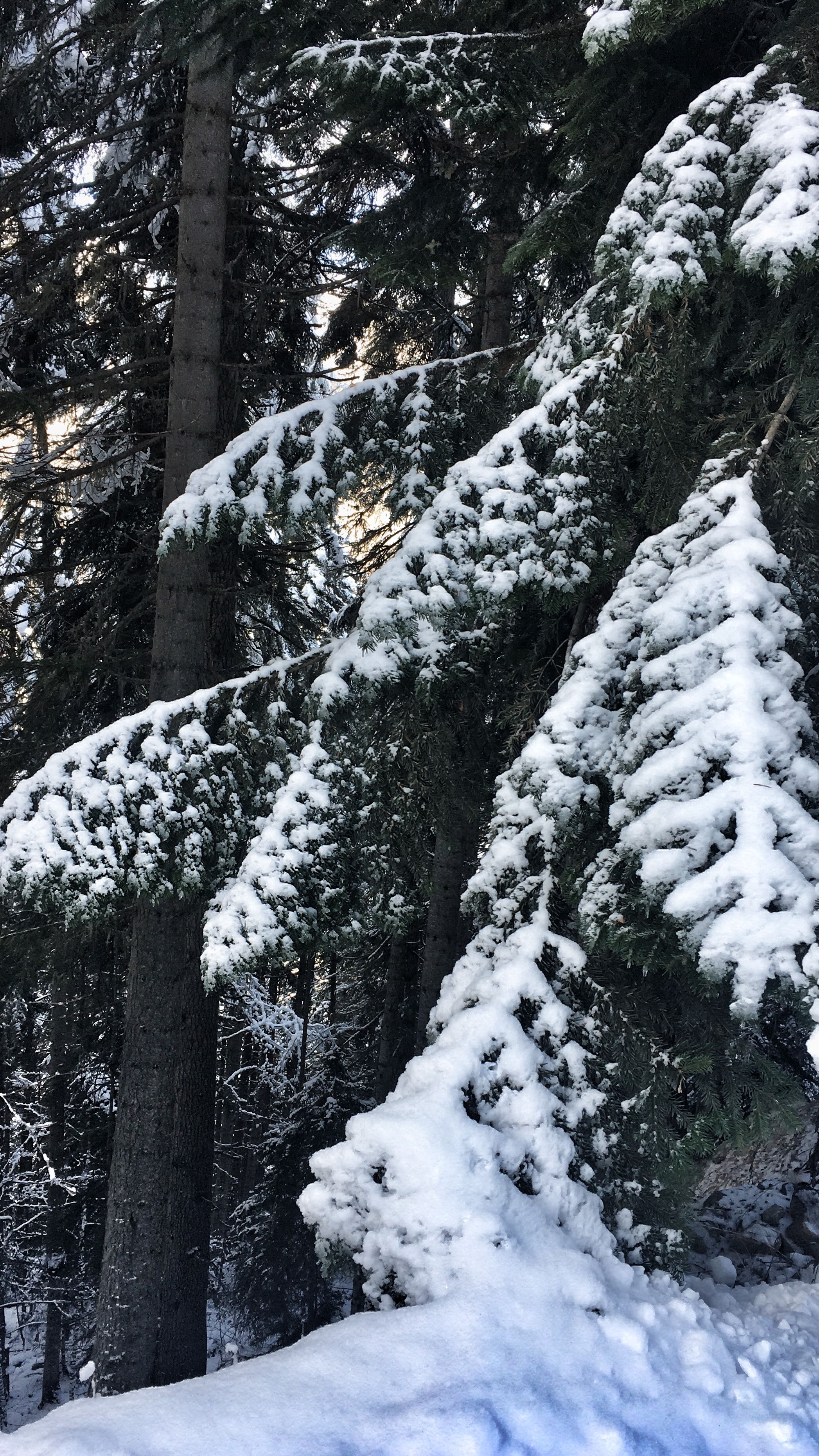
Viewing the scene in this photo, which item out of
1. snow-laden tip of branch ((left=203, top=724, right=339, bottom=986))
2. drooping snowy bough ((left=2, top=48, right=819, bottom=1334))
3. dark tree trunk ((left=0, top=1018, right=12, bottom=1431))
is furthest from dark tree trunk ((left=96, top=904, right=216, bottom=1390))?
dark tree trunk ((left=0, top=1018, right=12, bottom=1431))

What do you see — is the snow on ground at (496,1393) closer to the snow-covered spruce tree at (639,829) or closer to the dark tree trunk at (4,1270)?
the snow-covered spruce tree at (639,829)

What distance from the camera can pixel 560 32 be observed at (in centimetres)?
458

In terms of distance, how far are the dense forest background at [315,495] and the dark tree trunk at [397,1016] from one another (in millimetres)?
61

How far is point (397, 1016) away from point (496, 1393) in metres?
8.48

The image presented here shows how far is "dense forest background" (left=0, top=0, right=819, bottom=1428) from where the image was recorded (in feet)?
11.0

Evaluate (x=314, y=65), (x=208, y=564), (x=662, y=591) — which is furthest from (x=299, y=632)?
(x=662, y=591)

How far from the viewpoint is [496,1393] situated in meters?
2.18

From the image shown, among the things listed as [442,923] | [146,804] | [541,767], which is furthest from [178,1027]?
[541,767]

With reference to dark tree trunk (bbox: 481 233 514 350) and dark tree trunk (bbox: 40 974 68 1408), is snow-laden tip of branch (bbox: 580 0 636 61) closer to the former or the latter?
dark tree trunk (bbox: 481 233 514 350)

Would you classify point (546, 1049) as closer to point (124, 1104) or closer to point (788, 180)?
point (788, 180)

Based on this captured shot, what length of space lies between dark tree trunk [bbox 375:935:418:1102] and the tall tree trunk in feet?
11.0

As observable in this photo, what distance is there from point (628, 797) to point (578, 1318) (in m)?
1.43

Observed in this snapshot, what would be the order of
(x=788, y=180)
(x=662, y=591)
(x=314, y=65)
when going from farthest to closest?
(x=314, y=65) → (x=662, y=591) → (x=788, y=180)

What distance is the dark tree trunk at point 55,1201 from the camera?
10.9 metres
